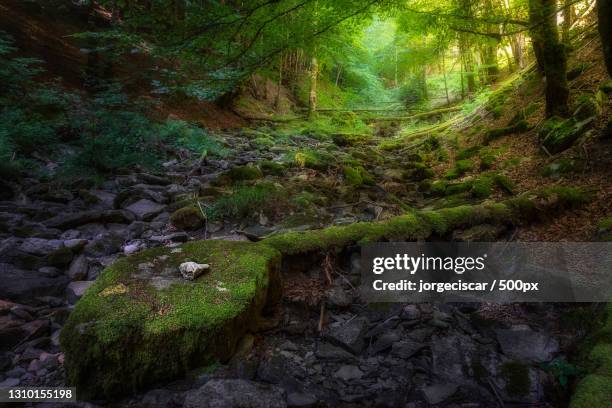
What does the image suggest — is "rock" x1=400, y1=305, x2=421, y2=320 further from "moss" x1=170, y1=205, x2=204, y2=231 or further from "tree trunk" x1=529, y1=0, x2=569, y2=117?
"tree trunk" x1=529, y1=0, x2=569, y2=117

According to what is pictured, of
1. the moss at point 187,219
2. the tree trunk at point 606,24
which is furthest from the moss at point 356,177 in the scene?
the tree trunk at point 606,24

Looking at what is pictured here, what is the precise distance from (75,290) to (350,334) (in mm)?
2531

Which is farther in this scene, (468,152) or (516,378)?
(468,152)

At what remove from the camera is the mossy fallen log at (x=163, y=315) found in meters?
2.01

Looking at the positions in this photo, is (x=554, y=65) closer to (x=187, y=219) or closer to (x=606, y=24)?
(x=606, y=24)

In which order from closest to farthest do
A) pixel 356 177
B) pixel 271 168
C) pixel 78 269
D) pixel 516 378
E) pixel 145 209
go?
pixel 516 378
pixel 78 269
pixel 145 209
pixel 356 177
pixel 271 168

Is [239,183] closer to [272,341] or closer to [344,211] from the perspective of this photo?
[344,211]

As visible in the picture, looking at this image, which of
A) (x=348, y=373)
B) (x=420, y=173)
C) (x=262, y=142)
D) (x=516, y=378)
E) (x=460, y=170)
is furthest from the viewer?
(x=262, y=142)

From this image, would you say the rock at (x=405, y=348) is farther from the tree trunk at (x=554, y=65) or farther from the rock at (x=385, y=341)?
the tree trunk at (x=554, y=65)

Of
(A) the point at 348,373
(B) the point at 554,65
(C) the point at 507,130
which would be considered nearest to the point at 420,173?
(C) the point at 507,130

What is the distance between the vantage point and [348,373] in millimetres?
2414

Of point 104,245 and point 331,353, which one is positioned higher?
point 104,245

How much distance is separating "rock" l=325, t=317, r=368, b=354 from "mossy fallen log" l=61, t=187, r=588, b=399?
0.60m

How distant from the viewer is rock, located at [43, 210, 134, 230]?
14.5ft
